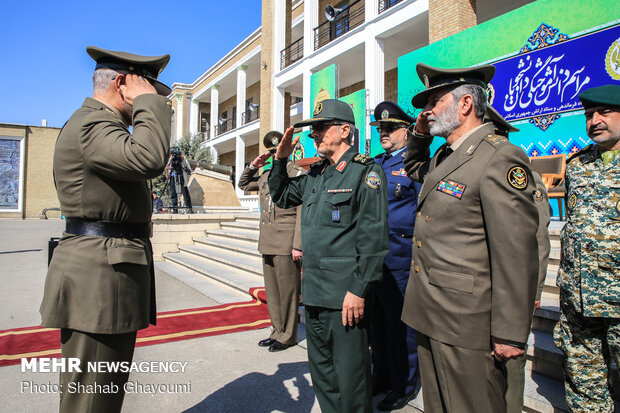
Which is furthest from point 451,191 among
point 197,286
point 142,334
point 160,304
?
point 197,286

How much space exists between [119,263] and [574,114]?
7343 mm

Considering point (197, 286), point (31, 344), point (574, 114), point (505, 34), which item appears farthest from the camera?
point (505, 34)

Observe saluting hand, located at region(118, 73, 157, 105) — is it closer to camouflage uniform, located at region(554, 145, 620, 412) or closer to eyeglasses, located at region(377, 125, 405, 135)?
eyeglasses, located at region(377, 125, 405, 135)

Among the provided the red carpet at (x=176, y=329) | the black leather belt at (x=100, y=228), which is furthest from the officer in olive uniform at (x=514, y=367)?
the red carpet at (x=176, y=329)

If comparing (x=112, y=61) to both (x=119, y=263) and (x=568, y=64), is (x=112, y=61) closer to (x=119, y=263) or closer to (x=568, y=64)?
(x=119, y=263)

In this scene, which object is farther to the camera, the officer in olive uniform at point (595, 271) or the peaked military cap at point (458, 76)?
the officer in olive uniform at point (595, 271)

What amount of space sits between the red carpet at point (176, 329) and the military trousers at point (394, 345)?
6.66ft

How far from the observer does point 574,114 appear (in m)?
6.36

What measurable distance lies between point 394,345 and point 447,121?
6.20 feet

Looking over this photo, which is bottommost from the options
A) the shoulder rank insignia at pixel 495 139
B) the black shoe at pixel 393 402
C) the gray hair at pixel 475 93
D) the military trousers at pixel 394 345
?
the black shoe at pixel 393 402

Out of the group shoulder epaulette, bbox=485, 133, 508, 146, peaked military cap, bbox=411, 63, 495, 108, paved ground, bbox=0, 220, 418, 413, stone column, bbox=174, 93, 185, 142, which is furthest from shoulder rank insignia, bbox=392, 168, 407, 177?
stone column, bbox=174, 93, 185, 142

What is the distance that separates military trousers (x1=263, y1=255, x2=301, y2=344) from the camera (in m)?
4.04

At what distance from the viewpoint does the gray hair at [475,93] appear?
1733 millimetres

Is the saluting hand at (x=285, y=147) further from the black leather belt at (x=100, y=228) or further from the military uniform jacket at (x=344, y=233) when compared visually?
the black leather belt at (x=100, y=228)
